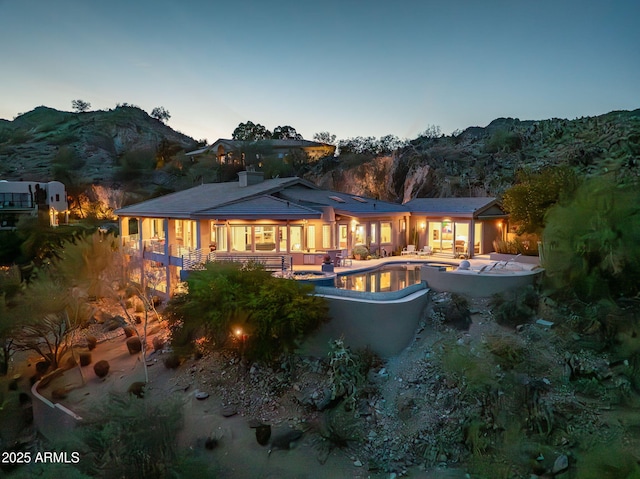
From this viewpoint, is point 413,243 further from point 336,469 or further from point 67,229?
point 67,229

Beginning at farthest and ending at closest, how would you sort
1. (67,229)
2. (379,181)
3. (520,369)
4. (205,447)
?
(379,181) < (67,229) < (520,369) < (205,447)

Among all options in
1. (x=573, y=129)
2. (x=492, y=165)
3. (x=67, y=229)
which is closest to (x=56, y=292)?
(x=67, y=229)

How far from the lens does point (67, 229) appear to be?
1371 inches

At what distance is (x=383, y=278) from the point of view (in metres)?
19.0

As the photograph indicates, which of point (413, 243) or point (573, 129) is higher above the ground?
point (573, 129)

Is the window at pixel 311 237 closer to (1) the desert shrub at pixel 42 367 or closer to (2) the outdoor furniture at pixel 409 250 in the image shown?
(2) the outdoor furniture at pixel 409 250

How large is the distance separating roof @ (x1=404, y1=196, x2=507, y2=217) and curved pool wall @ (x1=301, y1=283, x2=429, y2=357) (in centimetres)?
959

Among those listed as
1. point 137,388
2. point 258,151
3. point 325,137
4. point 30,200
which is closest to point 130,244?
point 137,388

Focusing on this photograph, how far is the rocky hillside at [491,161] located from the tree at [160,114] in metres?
69.1

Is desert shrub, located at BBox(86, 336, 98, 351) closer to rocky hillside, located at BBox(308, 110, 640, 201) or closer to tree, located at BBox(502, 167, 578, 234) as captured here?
tree, located at BBox(502, 167, 578, 234)

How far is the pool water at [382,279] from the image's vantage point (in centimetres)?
1733

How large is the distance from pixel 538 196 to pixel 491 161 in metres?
16.9

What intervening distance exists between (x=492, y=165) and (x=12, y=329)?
3439 cm

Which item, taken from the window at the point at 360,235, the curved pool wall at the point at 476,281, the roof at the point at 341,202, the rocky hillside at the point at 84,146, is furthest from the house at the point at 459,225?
the rocky hillside at the point at 84,146
